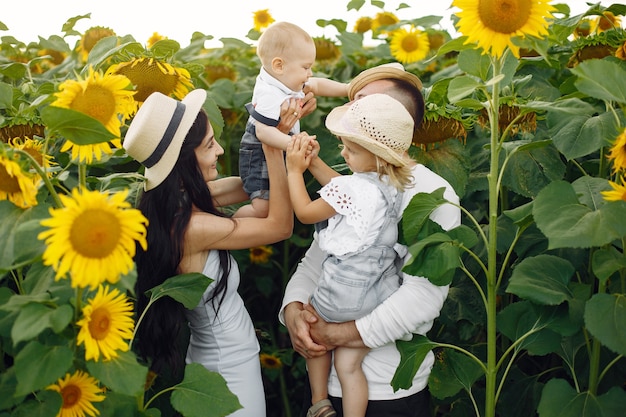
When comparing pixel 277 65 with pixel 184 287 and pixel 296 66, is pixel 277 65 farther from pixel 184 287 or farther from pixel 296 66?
pixel 184 287

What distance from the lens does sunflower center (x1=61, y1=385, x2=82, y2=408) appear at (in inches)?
57.7

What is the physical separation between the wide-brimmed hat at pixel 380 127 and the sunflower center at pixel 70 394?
75 centimetres

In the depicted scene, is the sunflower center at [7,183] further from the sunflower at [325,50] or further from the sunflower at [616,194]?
the sunflower at [325,50]

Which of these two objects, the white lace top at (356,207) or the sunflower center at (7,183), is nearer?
the sunflower center at (7,183)

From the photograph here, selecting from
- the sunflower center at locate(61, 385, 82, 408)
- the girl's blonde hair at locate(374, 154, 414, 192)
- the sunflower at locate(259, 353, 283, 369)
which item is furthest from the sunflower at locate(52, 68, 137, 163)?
the sunflower at locate(259, 353, 283, 369)

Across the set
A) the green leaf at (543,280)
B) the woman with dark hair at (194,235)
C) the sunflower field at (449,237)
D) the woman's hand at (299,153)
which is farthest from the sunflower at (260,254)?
the green leaf at (543,280)

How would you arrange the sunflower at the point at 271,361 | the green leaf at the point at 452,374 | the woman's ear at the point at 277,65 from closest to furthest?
the green leaf at the point at 452,374 < the woman's ear at the point at 277,65 < the sunflower at the point at 271,361

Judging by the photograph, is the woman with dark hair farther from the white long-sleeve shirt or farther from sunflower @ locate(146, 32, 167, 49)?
sunflower @ locate(146, 32, 167, 49)

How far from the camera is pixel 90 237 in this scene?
1.25 metres

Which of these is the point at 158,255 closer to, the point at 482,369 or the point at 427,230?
the point at 427,230

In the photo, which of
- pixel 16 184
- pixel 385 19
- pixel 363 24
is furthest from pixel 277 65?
pixel 363 24

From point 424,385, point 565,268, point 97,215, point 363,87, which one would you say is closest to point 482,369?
point 424,385

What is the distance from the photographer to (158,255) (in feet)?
5.85

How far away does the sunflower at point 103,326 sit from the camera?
136 cm
